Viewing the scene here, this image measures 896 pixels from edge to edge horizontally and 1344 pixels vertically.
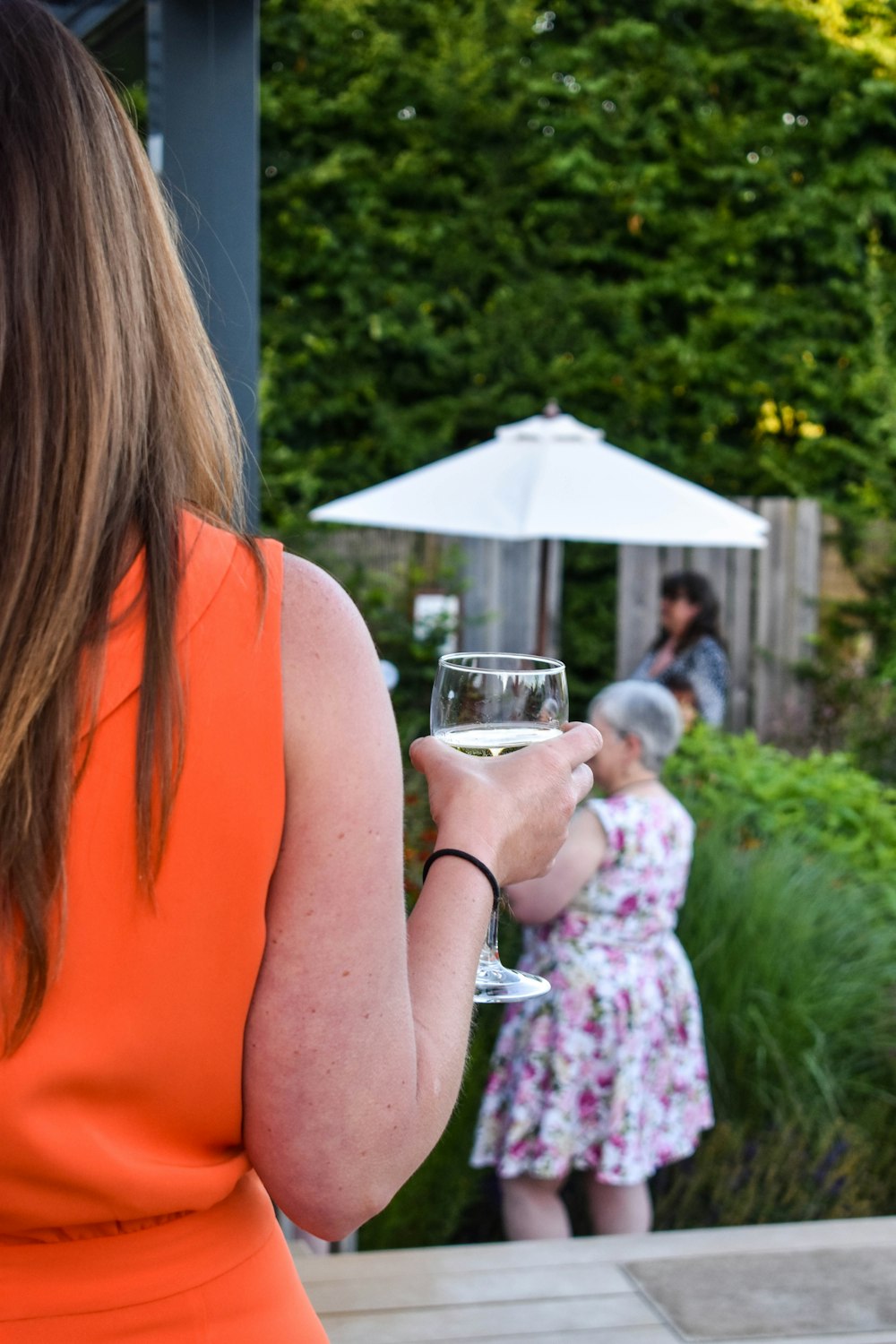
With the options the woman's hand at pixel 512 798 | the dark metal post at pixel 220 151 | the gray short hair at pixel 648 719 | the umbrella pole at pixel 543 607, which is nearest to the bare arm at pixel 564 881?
the gray short hair at pixel 648 719

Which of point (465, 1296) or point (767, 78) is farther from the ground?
point (767, 78)

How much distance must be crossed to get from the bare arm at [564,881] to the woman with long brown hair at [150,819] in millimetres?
2207

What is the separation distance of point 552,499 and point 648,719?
241 cm

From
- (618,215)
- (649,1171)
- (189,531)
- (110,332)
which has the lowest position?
(649,1171)

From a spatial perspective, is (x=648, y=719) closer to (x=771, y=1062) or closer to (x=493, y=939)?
(x=771, y=1062)

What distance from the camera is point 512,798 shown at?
104 cm

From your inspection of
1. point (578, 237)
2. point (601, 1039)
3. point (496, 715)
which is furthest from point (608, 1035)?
point (578, 237)

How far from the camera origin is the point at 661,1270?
2.28m

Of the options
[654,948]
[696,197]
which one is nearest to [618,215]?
[696,197]

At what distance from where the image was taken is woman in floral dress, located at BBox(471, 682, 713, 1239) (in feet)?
10.4

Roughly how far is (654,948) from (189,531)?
2635mm

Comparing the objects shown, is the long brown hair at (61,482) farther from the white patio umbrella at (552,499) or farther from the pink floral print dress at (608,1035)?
the white patio umbrella at (552,499)

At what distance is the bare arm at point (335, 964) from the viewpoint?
0.84 metres

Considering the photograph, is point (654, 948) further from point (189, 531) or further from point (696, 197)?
point (696, 197)
